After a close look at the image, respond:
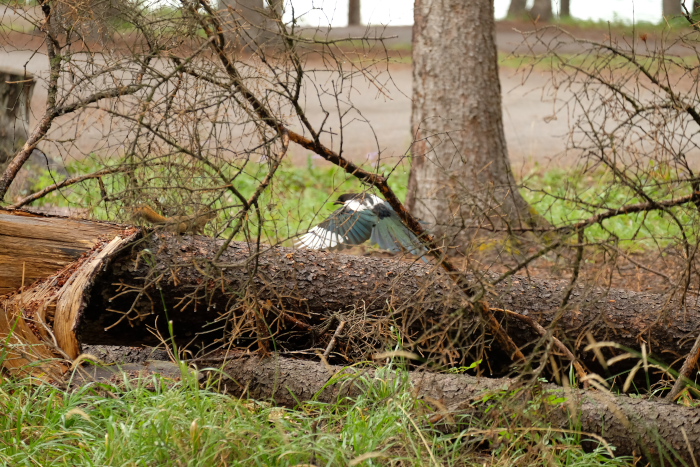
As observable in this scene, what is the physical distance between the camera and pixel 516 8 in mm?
21203

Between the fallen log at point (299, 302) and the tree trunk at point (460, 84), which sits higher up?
the tree trunk at point (460, 84)

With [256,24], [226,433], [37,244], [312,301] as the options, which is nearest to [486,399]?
[226,433]

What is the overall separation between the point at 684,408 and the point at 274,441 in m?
1.39

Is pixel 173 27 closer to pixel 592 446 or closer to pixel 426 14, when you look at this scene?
pixel 592 446

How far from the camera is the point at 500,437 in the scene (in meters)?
2.19

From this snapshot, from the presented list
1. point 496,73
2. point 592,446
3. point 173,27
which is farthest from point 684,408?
point 496,73

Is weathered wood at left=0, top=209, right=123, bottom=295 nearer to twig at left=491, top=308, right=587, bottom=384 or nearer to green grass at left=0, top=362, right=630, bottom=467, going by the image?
green grass at left=0, top=362, right=630, bottom=467

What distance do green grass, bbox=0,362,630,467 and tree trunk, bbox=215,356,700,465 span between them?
0.06 metres

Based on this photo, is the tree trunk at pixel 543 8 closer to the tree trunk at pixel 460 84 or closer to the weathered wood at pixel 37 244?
the tree trunk at pixel 460 84

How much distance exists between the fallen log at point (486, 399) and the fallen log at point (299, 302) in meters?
0.20

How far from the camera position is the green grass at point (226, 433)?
6.56 ft

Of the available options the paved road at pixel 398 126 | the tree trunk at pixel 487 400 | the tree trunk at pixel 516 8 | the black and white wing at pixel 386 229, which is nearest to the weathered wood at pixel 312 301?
the tree trunk at pixel 487 400

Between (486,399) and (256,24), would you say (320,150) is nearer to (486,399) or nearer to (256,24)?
(256,24)

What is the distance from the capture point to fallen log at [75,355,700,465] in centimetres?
222
